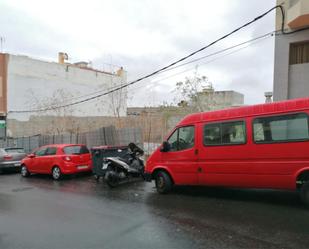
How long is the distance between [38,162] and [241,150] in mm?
9295

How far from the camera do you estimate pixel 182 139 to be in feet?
25.5

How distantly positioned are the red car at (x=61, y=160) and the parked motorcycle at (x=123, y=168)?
6.69 ft

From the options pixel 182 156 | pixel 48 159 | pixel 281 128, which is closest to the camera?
pixel 281 128

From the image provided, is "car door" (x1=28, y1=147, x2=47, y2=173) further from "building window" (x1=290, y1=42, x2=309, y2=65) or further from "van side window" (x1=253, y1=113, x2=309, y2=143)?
"building window" (x1=290, y1=42, x2=309, y2=65)

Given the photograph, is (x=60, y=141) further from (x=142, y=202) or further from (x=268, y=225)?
(x=268, y=225)

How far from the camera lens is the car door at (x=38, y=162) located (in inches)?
483

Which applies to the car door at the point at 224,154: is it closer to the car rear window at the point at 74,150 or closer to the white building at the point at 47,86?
the car rear window at the point at 74,150

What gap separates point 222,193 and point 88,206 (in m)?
3.65

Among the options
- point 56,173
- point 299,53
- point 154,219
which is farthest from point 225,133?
point 56,173

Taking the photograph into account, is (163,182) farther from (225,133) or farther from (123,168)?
(225,133)

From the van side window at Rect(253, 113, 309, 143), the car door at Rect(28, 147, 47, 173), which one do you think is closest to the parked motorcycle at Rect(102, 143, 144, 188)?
the car door at Rect(28, 147, 47, 173)

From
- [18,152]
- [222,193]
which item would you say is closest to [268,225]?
[222,193]

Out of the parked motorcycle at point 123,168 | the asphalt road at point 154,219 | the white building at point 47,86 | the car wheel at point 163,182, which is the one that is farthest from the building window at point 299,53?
the white building at point 47,86

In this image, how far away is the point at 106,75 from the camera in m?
37.1
